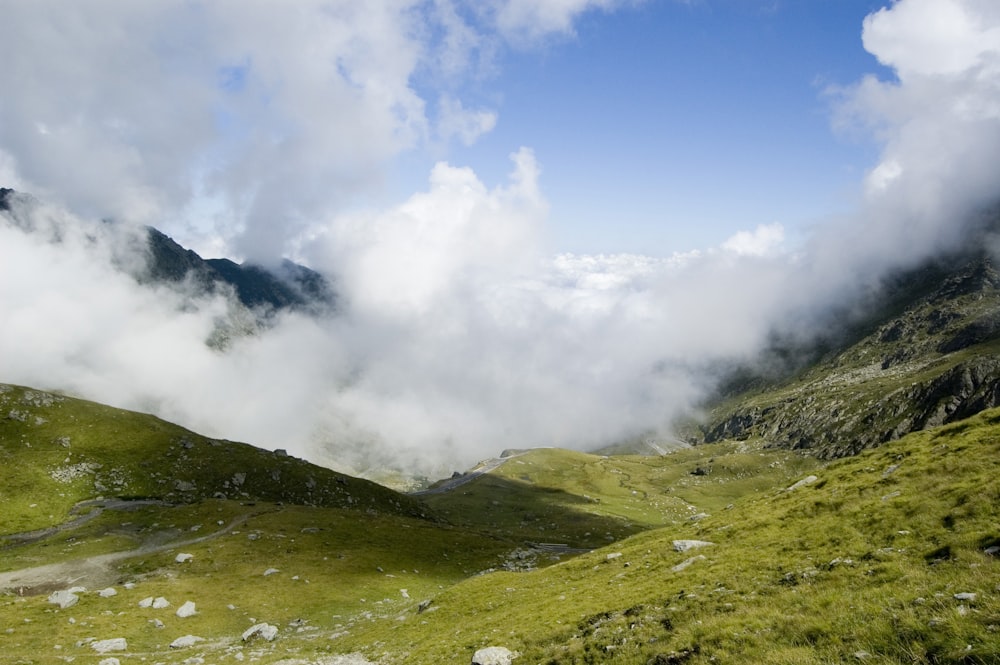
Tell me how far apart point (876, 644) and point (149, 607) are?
68650mm

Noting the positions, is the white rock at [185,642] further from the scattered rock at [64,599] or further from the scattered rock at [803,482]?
the scattered rock at [803,482]

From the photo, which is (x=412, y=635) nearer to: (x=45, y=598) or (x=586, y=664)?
(x=586, y=664)

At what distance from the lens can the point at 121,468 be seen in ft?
395

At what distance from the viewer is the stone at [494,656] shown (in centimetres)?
2764

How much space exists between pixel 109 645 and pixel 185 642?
602 centimetres

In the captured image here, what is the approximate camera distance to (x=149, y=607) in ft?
185

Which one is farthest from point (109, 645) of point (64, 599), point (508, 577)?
point (508, 577)

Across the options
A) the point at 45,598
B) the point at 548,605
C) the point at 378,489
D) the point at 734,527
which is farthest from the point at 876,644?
the point at 378,489

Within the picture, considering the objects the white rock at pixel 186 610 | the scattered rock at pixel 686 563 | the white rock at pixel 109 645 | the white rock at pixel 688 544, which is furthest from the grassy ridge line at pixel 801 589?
the white rock at pixel 186 610

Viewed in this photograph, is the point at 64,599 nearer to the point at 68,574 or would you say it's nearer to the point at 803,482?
the point at 68,574

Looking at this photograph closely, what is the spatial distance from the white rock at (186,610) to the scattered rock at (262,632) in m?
9.83

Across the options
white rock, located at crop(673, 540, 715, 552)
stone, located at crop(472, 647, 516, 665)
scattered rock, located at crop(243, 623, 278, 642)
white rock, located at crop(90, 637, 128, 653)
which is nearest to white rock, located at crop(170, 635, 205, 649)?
white rock, located at crop(90, 637, 128, 653)

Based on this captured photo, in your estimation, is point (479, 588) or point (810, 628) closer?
point (810, 628)

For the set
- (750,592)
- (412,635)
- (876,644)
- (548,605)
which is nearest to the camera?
(876,644)
